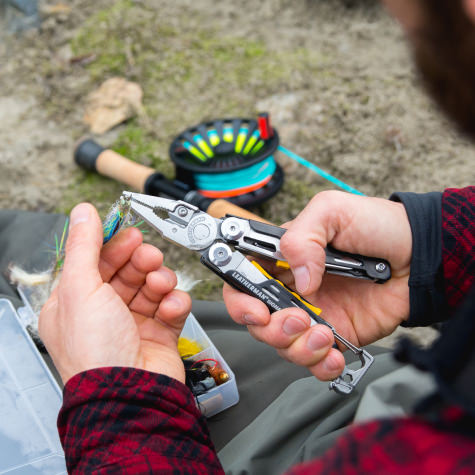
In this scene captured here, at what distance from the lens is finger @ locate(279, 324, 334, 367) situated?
135cm

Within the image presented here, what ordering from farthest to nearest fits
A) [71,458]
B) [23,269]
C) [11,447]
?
[23,269] < [11,447] < [71,458]

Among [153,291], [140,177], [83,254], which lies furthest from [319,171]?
[83,254]

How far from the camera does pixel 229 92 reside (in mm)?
3521

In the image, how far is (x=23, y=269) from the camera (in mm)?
2014

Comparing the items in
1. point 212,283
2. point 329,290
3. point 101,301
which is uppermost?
point 101,301

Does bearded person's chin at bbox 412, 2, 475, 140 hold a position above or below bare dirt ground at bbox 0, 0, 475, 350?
above

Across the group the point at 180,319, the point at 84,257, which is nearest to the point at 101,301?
the point at 84,257

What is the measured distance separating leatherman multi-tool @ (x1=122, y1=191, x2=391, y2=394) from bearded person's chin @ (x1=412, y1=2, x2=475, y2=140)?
0.93 metres

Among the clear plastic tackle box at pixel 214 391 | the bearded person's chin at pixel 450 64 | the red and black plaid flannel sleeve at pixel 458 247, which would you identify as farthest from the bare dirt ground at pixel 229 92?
the bearded person's chin at pixel 450 64

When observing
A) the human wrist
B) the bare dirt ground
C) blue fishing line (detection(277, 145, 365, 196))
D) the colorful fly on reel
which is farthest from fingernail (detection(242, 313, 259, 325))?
blue fishing line (detection(277, 145, 365, 196))

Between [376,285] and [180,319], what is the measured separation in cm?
63

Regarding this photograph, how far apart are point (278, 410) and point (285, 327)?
0.86 feet

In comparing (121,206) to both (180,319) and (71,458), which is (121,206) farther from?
(71,458)

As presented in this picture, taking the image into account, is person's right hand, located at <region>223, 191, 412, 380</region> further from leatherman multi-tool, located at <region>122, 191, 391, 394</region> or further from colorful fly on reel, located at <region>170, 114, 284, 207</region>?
colorful fly on reel, located at <region>170, 114, 284, 207</region>
